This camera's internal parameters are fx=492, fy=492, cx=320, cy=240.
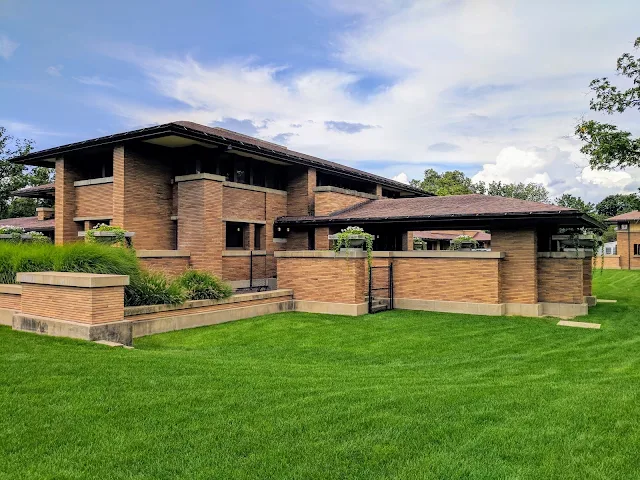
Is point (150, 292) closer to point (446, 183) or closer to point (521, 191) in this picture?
point (446, 183)

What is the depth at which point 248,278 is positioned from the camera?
65.8ft

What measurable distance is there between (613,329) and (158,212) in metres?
15.7

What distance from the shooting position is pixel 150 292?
1276cm

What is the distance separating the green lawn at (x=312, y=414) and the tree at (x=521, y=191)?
78229 millimetres

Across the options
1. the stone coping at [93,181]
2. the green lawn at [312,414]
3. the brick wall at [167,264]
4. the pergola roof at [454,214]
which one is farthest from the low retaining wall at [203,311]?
the stone coping at [93,181]

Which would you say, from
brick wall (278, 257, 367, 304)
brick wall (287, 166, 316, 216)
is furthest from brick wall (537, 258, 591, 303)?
brick wall (287, 166, 316, 216)

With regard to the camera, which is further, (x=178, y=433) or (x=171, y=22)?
(x=171, y=22)

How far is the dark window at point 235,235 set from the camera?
20.0 metres

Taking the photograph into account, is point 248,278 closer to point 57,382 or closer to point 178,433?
point 57,382

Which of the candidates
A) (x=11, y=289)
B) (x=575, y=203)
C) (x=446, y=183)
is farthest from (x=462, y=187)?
(x=11, y=289)

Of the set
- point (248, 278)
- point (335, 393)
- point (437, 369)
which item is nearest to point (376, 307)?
point (248, 278)

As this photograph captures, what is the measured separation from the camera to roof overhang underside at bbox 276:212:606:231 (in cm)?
1521

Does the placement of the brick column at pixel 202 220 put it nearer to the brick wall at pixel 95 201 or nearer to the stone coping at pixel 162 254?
the stone coping at pixel 162 254

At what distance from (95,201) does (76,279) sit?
34.8 ft
